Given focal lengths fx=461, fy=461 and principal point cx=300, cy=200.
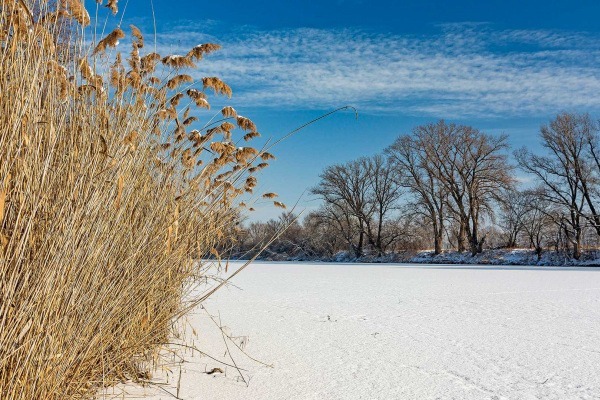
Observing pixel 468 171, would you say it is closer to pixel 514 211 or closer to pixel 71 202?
pixel 514 211

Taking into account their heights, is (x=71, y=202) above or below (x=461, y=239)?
below

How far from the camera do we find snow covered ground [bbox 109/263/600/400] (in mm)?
2281

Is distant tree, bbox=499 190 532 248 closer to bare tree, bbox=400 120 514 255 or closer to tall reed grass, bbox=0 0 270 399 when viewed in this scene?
bare tree, bbox=400 120 514 255

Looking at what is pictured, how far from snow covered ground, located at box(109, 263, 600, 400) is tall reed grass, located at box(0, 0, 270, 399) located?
68 centimetres

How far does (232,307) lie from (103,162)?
3.71 m

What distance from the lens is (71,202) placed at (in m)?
1.46

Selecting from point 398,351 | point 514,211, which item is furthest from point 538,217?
point 398,351

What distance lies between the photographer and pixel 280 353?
2.99 metres

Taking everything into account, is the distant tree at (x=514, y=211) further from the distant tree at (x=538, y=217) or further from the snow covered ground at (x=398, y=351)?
the snow covered ground at (x=398, y=351)

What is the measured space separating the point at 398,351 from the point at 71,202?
7.56 ft

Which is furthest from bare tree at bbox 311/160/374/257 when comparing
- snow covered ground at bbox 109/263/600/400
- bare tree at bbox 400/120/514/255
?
snow covered ground at bbox 109/263/600/400

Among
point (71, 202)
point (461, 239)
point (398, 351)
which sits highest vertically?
point (461, 239)

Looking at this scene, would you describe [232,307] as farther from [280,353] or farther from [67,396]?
[67,396]

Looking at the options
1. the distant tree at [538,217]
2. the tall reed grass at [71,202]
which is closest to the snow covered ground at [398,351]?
Result: the tall reed grass at [71,202]
